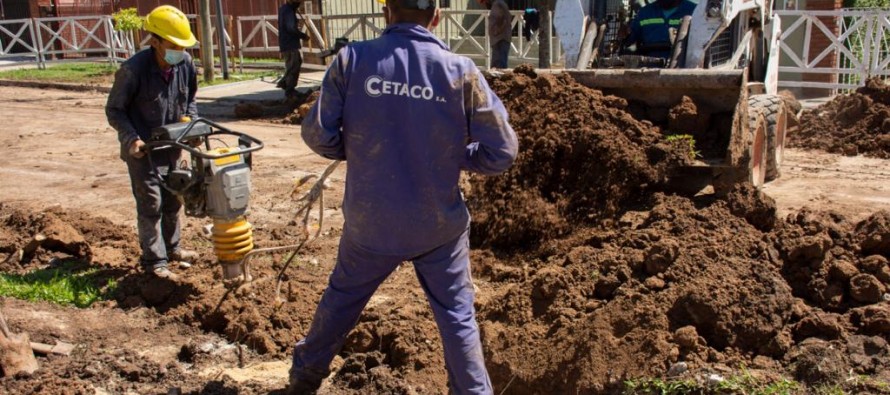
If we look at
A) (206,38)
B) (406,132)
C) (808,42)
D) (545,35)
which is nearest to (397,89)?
(406,132)

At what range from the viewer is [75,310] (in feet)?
16.5

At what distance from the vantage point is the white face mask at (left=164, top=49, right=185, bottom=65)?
5.14 metres

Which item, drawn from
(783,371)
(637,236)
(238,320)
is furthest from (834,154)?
(238,320)

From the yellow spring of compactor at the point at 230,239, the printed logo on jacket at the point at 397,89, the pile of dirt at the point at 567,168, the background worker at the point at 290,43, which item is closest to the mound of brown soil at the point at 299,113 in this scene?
the background worker at the point at 290,43

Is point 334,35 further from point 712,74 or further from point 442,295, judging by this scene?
point 442,295

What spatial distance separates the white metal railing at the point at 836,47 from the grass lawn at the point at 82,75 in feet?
35.5

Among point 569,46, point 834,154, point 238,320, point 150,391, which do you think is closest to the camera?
point 150,391

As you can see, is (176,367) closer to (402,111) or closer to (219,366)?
(219,366)

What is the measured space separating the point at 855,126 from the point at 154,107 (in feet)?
26.9

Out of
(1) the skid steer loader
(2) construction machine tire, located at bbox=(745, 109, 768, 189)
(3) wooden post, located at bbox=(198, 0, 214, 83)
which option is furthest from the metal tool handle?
(3) wooden post, located at bbox=(198, 0, 214, 83)

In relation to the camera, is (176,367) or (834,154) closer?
(176,367)

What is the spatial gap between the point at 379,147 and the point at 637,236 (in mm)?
2301

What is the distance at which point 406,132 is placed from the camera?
332cm

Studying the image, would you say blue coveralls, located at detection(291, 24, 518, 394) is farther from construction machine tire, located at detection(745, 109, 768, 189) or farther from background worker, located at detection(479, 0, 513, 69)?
background worker, located at detection(479, 0, 513, 69)
